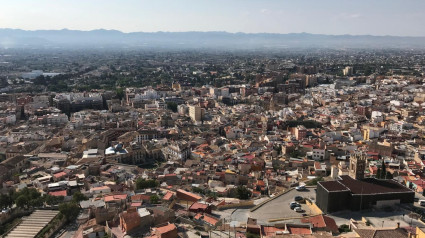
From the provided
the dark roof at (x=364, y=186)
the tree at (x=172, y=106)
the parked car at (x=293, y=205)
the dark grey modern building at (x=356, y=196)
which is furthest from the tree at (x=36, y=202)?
the tree at (x=172, y=106)

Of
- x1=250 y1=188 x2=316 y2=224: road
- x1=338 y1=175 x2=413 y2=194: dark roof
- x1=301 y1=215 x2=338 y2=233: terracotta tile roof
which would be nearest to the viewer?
x1=301 y1=215 x2=338 y2=233: terracotta tile roof

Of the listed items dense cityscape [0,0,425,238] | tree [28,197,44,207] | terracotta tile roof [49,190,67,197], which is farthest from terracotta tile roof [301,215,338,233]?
tree [28,197,44,207]

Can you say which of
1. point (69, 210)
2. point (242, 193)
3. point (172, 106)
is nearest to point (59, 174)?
point (69, 210)

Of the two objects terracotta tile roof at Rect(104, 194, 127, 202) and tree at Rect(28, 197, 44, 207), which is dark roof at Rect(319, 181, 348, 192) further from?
tree at Rect(28, 197, 44, 207)

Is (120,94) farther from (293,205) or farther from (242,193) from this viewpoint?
(293,205)

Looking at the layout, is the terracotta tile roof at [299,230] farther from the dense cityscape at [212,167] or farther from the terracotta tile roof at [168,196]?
the terracotta tile roof at [168,196]
